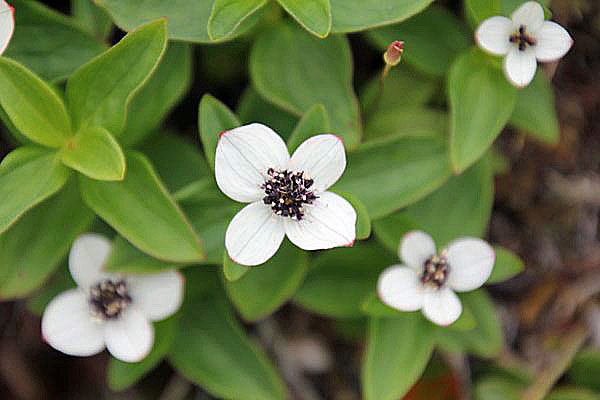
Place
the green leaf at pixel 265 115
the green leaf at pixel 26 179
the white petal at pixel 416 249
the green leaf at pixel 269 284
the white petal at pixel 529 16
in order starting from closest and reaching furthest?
the green leaf at pixel 26 179, the white petal at pixel 529 16, the white petal at pixel 416 249, the green leaf at pixel 269 284, the green leaf at pixel 265 115

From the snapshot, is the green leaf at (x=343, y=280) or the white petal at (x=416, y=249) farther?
the green leaf at (x=343, y=280)

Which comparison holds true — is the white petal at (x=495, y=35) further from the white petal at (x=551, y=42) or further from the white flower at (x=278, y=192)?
the white flower at (x=278, y=192)

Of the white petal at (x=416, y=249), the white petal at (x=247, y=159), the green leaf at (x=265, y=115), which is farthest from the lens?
the green leaf at (x=265, y=115)

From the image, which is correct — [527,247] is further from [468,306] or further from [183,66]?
[183,66]

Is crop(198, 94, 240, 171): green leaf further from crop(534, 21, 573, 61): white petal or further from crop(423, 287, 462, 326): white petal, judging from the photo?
crop(534, 21, 573, 61): white petal

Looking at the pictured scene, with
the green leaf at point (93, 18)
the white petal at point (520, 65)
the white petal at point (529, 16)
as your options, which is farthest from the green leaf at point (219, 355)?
the white petal at point (529, 16)

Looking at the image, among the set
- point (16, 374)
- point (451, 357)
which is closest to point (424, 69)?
point (451, 357)

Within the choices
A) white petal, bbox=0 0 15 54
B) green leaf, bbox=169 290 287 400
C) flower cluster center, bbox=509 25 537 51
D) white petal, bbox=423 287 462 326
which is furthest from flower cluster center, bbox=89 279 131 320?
flower cluster center, bbox=509 25 537 51
